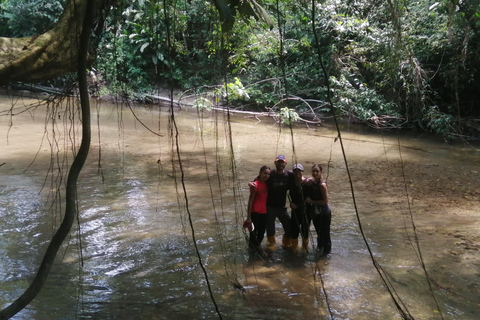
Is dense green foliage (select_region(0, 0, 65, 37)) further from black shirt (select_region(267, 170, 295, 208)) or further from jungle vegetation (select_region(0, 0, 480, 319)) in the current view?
black shirt (select_region(267, 170, 295, 208))

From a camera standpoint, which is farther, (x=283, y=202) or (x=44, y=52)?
(x=283, y=202)

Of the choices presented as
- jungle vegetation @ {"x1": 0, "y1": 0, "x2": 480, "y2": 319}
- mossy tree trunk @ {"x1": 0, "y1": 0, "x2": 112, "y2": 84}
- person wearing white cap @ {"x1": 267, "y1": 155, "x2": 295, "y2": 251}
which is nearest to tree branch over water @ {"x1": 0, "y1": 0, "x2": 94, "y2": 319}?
mossy tree trunk @ {"x1": 0, "y1": 0, "x2": 112, "y2": 84}

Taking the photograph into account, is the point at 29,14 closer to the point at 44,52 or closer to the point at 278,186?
the point at 278,186

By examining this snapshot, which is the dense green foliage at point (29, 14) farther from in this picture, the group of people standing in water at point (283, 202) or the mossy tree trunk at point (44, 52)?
the mossy tree trunk at point (44, 52)

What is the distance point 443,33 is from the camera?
492 inches

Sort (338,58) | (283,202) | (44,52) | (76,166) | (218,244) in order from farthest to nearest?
(338,58) < (218,244) < (283,202) < (44,52) < (76,166)

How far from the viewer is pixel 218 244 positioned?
18.2ft

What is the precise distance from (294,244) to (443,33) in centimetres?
1003

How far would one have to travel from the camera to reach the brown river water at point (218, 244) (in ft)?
12.9

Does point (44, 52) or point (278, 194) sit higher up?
point (44, 52)

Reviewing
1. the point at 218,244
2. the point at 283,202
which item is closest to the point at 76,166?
the point at 283,202

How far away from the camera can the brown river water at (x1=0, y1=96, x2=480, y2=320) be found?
3.93m

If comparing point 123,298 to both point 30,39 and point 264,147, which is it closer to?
point 30,39

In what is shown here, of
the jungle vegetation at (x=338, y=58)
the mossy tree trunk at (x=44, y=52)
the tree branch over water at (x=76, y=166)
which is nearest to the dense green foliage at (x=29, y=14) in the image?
the jungle vegetation at (x=338, y=58)
